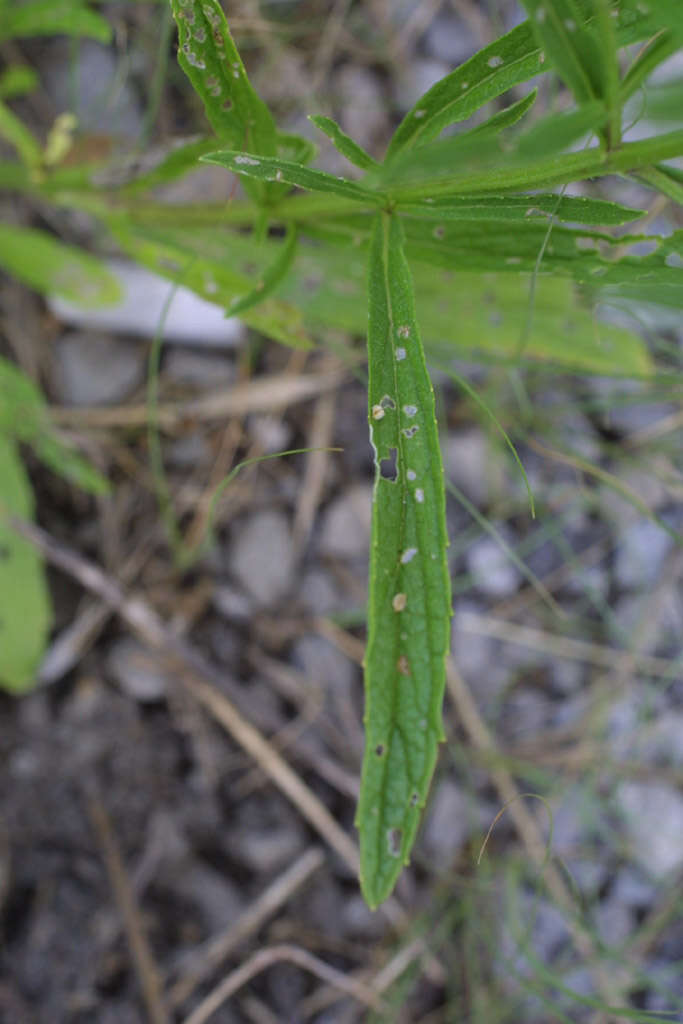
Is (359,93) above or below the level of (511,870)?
above

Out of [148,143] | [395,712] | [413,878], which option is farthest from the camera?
[148,143]

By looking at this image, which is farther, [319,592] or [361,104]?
[361,104]

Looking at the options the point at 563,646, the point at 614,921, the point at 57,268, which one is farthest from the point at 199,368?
the point at 614,921

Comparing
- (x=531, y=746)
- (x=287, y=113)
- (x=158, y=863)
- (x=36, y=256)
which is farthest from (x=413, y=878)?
(x=287, y=113)

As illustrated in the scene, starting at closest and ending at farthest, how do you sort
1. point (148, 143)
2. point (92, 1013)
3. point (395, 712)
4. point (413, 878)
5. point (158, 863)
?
1. point (395, 712)
2. point (92, 1013)
3. point (158, 863)
4. point (413, 878)
5. point (148, 143)

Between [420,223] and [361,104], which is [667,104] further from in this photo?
[361,104]

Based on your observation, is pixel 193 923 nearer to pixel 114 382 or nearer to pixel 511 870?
pixel 511 870
